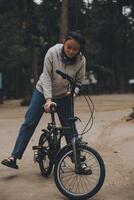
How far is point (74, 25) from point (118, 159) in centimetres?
4254

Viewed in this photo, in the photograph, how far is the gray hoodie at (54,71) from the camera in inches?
297

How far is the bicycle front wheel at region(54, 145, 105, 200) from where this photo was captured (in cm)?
666

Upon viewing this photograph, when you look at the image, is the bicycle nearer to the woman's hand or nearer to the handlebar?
the woman's hand

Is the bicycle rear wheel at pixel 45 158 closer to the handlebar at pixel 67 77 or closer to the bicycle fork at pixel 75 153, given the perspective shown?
the handlebar at pixel 67 77

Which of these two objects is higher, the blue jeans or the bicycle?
the blue jeans

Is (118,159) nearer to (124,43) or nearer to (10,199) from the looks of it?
(10,199)

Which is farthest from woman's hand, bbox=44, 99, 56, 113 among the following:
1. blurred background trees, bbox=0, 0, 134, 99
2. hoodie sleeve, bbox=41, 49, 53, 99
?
blurred background trees, bbox=0, 0, 134, 99

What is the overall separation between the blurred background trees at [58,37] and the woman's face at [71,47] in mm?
25090

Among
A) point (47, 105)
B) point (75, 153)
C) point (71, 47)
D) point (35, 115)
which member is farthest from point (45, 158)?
point (71, 47)

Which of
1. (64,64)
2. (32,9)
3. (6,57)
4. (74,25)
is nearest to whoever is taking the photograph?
(64,64)

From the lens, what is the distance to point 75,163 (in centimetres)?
675

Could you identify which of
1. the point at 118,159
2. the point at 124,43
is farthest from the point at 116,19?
the point at 118,159

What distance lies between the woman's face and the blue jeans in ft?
2.36

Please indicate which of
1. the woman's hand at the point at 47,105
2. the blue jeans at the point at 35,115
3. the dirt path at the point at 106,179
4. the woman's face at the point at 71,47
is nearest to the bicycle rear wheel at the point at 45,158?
the dirt path at the point at 106,179
